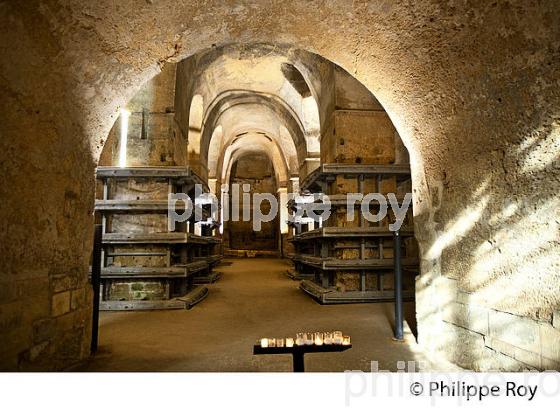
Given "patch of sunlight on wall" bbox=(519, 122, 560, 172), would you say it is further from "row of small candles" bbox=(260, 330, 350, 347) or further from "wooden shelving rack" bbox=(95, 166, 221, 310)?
"wooden shelving rack" bbox=(95, 166, 221, 310)

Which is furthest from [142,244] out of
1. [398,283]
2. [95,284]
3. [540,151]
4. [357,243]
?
[540,151]

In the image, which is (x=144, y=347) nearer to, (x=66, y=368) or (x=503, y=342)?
(x=66, y=368)

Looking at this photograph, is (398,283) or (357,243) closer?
(398,283)

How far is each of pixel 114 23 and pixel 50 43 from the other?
0.59 meters

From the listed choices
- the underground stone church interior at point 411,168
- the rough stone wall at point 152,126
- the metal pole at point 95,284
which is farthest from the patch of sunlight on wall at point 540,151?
the rough stone wall at point 152,126

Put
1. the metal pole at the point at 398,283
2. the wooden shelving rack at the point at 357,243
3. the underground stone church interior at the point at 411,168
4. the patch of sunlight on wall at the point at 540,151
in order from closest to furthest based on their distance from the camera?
the patch of sunlight on wall at the point at 540,151 → the underground stone church interior at the point at 411,168 → the metal pole at the point at 398,283 → the wooden shelving rack at the point at 357,243

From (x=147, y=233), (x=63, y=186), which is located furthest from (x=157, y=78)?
(x=63, y=186)

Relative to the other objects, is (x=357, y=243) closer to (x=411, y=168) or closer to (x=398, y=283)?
(x=398, y=283)

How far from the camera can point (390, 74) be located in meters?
3.82

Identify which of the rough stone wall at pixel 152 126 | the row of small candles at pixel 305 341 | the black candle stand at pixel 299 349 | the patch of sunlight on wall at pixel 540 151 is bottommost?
the black candle stand at pixel 299 349

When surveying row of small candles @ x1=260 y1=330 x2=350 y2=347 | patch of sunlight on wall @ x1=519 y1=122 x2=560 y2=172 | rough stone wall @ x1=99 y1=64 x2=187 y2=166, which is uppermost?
rough stone wall @ x1=99 y1=64 x2=187 y2=166

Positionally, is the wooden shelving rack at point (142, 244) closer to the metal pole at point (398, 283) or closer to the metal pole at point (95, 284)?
the metal pole at point (95, 284)

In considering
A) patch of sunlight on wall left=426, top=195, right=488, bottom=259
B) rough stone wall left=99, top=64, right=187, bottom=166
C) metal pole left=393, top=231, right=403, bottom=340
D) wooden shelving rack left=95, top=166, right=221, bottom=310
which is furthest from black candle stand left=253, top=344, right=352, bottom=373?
rough stone wall left=99, top=64, right=187, bottom=166

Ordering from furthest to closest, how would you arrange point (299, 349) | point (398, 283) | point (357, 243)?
1. point (357, 243)
2. point (398, 283)
3. point (299, 349)
